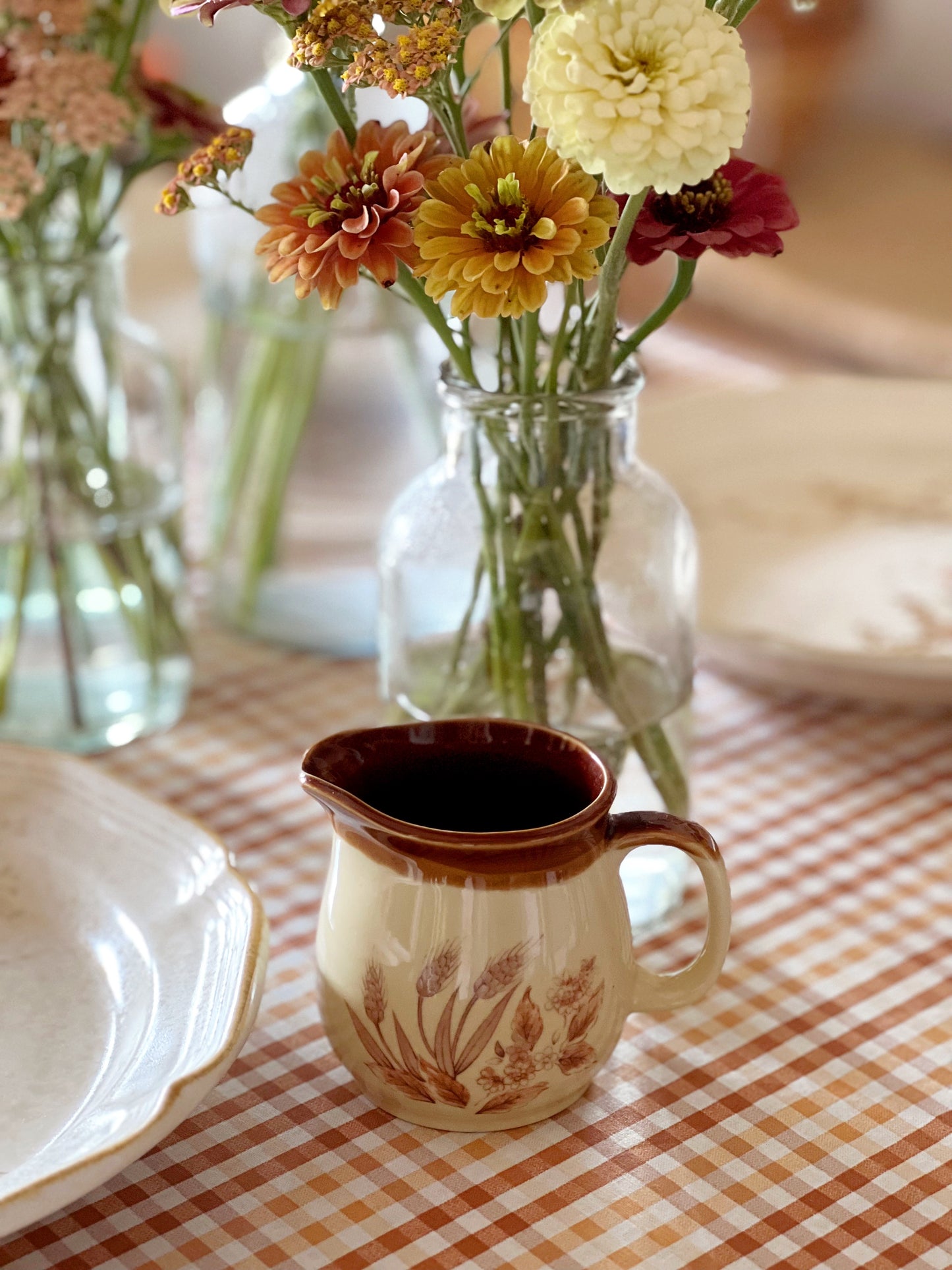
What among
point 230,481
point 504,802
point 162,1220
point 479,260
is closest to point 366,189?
point 479,260

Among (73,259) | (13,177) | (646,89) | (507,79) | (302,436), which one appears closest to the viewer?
(646,89)

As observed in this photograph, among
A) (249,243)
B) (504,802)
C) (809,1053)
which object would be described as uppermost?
(249,243)

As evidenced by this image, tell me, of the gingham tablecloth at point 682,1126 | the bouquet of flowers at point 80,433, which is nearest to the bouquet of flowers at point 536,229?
the gingham tablecloth at point 682,1126

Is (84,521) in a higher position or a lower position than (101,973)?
higher

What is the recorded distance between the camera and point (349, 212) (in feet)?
1.64

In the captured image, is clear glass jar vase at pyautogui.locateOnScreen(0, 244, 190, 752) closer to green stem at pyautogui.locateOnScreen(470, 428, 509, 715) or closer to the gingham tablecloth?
the gingham tablecloth

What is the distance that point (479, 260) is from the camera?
0.48m

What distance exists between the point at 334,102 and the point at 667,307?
0.14 meters

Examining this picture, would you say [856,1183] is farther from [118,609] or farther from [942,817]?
[118,609]

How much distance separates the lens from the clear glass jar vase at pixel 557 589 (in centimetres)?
59

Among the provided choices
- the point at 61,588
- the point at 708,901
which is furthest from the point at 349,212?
the point at 61,588

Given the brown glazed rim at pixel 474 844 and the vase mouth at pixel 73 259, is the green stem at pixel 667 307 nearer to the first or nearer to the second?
the brown glazed rim at pixel 474 844

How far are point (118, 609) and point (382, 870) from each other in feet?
1.26

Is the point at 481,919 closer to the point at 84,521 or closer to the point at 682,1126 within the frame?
the point at 682,1126
